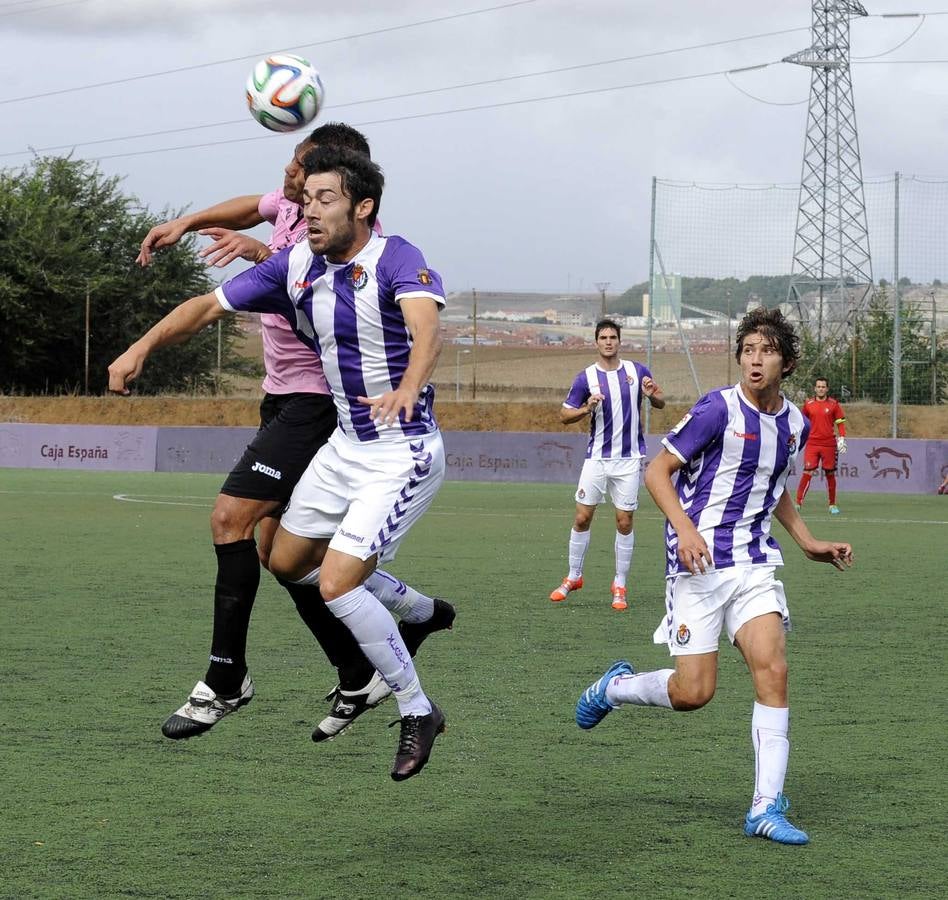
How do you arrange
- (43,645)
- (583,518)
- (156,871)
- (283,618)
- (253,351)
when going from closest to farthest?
1. (156,871)
2. (43,645)
3. (283,618)
4. (583,518)
5. (253,351)

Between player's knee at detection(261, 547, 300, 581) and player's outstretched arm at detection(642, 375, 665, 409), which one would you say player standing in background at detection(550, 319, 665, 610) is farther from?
player's knee at detection(261, 547, 300, 581)

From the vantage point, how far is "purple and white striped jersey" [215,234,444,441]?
5539 mm

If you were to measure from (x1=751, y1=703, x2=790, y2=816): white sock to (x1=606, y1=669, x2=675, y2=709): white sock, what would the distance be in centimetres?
48

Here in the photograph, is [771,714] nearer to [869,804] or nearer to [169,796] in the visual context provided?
[869,804]

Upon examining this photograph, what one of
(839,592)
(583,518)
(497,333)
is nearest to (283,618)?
(583,518)

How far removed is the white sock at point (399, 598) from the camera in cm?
648

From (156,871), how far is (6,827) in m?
0.75

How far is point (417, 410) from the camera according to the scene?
18.6 ft

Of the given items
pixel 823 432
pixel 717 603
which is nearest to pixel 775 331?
pixel 717 603

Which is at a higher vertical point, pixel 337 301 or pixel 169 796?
pixel 337 301

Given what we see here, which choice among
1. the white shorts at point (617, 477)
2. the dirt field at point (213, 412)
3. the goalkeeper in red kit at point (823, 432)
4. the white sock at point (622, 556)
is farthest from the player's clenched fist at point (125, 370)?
the dirt field at point (213, 412)

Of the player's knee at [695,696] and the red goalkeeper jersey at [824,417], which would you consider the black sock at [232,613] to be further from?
the red goalkeeper jersey at [824,417]

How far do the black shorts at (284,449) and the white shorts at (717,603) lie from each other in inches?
62.4

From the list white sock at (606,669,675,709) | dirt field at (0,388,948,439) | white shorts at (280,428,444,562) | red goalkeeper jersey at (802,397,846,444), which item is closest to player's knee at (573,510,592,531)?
white sock at (606,669,675,709)
